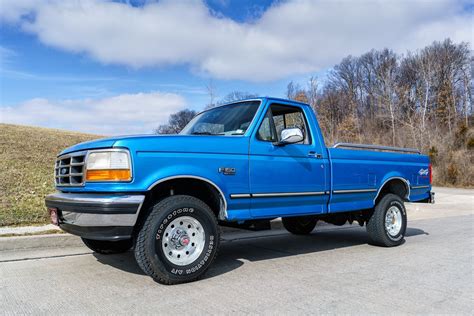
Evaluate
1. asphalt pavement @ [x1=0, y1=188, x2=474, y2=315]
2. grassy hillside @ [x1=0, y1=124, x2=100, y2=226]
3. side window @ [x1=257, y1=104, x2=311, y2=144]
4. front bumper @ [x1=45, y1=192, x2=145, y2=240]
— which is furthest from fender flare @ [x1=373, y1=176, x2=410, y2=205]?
grassy hillside @ [x1=0, y1=124, x2=100, y2=226]

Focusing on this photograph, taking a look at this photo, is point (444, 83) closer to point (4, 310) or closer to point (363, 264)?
point (363, 264)

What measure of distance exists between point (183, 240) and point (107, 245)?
1.64 metres

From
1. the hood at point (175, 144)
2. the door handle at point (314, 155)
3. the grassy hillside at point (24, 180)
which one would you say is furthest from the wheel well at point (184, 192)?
the grassy hillside at point (24, 180)

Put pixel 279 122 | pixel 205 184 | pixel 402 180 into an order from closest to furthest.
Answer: pixel 205 184
pixel 279 122
pixel 402 180

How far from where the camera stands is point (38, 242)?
6012 mm

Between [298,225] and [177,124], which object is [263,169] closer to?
[298,225]

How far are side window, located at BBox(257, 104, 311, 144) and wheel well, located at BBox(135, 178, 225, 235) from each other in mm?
970

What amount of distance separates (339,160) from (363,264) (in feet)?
5.11

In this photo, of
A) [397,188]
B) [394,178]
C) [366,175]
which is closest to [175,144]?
[366,175]

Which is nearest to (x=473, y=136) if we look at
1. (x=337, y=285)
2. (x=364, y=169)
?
(x=364, y=169)

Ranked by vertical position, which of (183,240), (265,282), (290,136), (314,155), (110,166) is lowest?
(265,282)

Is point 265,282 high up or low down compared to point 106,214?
down

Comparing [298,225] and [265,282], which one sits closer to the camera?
[265,282]

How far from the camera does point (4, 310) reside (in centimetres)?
352
